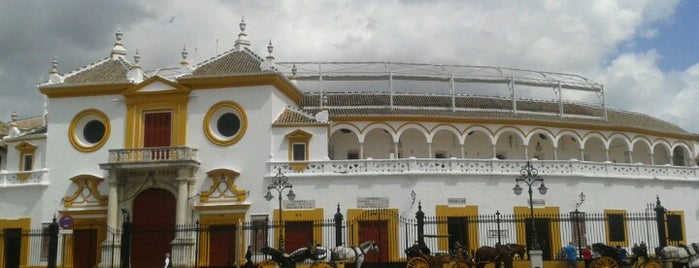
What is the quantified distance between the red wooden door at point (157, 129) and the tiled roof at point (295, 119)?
4.94 m

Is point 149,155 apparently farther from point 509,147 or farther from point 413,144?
point 509,147

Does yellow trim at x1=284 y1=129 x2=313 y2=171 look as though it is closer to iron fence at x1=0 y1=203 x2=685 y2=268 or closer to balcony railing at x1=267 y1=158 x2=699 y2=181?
balcony railing at x1=267 y1=158 x2=699 y2=181

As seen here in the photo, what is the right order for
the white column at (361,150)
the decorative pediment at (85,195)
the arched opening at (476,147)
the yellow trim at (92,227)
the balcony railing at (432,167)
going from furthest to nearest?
the arched opening at (476,147) → the white column at (361,150) → the decorative pediment at (85,195) → the yellow trim at (92,227) → the balcony railing at (432,167)

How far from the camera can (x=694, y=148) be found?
137 feet

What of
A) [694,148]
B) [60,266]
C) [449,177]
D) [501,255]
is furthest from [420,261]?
[694,148]

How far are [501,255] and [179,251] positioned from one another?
14.1 meters

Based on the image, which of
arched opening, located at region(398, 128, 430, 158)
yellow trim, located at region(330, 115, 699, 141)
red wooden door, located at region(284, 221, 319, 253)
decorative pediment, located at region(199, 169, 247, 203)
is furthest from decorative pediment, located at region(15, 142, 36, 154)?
arched opening, located at region(398, 128, 430, 158)

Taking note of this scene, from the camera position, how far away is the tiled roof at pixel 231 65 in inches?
1239

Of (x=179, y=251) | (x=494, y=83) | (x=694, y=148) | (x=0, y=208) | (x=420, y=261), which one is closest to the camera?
(x=420, y=261)

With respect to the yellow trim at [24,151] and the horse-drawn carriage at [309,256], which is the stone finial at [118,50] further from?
the horse-drawn carriage at [309,256]

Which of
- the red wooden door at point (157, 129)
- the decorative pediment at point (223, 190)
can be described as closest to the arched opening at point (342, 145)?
the decorative pediment at point (223, 190)

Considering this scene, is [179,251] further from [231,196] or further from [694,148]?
[694,148]

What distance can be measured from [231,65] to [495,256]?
1708 cm

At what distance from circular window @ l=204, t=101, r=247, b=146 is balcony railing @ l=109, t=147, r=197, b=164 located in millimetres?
1379
